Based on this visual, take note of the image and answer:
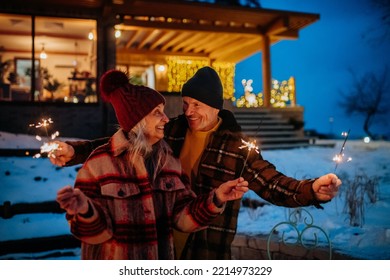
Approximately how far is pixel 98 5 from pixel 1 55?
2458mm

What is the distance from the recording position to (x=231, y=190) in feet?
5.81

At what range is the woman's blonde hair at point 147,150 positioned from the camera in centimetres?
187

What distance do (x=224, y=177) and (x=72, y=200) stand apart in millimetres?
905

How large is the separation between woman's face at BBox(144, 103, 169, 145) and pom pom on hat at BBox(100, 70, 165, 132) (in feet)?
0.09

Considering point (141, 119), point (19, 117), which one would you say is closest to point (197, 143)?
point (141, 119)

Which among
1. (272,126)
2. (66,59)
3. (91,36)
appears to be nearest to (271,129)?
(272,126)

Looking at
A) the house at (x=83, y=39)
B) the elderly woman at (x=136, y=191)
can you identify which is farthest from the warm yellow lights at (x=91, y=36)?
the elderly woman at (x=136, y=191)

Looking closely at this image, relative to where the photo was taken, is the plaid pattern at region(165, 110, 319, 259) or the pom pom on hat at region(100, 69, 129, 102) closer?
the pom pom on hat at region(100, 69, 129, 102)

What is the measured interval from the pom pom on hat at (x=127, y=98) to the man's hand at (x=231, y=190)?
51 cm

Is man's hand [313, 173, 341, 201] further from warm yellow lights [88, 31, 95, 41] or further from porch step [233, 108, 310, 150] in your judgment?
warm yellow lights [88, 31, 95, 41]

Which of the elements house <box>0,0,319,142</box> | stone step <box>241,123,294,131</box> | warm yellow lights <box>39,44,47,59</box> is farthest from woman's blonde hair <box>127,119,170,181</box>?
warm yellow lights <box>39,44,47,59</box>

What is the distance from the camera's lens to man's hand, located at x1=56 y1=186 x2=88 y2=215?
155cm

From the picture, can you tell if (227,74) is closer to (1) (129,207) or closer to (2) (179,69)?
(2) (179,69)

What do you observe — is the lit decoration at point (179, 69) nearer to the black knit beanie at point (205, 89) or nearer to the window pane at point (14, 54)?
the window pane at point (14, 54)
